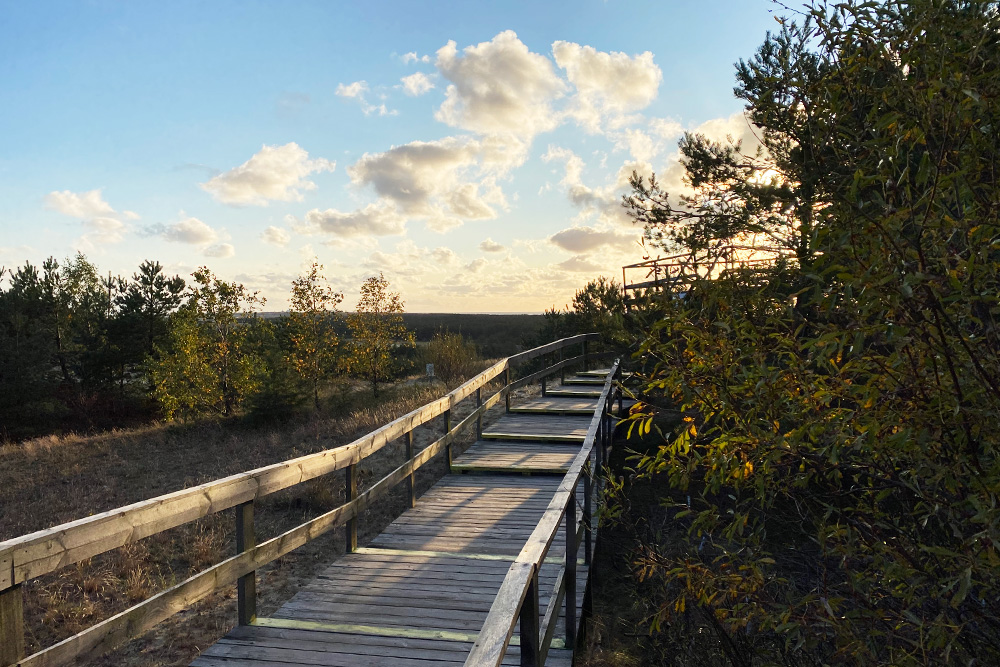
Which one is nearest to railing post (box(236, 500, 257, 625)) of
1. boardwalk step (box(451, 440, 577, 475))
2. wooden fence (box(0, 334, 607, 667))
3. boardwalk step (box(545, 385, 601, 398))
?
wooden fence (box(0, 334, 607, 667))

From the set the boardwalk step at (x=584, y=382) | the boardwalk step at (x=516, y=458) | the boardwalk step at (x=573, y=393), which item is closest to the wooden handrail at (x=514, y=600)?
the boardwalk step at (x=516, y=458)

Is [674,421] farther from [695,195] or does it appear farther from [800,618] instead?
[800,618]

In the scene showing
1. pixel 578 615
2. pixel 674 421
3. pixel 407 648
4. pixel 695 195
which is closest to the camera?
pixel 407 648

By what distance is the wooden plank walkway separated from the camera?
3.58 m

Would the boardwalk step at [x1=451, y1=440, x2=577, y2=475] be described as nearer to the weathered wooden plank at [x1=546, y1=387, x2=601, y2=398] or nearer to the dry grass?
the dry grass

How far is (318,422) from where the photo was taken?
14922mm

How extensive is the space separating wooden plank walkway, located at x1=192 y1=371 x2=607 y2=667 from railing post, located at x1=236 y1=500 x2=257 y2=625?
3.2 inches

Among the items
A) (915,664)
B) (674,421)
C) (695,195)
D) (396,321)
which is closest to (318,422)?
(396,321)

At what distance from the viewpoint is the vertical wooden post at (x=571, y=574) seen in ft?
13.2

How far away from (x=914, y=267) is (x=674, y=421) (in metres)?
11.5

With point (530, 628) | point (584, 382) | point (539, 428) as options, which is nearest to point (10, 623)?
A: point (530, 628)

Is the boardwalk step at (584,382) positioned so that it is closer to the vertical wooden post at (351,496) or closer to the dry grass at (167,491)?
the dry grass at (167,491)

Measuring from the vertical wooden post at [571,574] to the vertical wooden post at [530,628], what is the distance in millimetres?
1164

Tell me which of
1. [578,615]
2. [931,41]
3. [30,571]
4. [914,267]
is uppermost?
[931,41]
